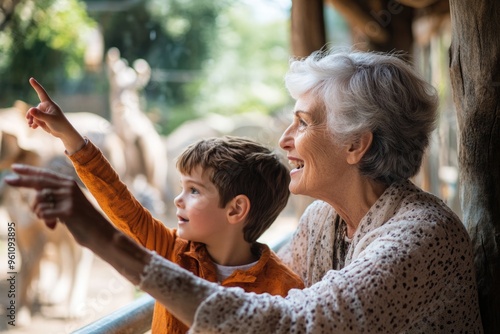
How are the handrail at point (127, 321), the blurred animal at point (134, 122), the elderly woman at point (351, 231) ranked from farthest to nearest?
the blurred animal at point (134, 122) < the handrail at point (127, 321) < the elderly woman at point (351, 231)

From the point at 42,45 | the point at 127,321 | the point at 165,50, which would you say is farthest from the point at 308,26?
the point at 165,50

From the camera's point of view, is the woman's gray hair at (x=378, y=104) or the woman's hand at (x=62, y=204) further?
the woman's gray hair at (x=378, y=104)

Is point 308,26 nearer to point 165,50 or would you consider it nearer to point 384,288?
point 384,288

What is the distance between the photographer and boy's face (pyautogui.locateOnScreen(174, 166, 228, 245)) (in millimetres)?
1599

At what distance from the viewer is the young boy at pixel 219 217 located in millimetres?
1577

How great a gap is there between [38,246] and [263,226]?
3625 millimetres

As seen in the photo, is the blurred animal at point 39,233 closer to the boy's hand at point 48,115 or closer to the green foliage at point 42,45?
the green foliage at point 42,45

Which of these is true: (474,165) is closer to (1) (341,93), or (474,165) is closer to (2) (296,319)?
(1) (341,93)

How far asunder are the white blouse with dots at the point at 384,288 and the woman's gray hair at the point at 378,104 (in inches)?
2.9

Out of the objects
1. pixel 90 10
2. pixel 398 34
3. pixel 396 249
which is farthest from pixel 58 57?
pixel 396 249

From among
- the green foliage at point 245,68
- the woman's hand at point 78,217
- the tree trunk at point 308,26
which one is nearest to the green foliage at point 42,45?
the tree trunk at point 308,26

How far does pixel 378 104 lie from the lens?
162cm

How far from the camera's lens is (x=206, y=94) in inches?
401

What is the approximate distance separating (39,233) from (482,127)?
12.8ft
